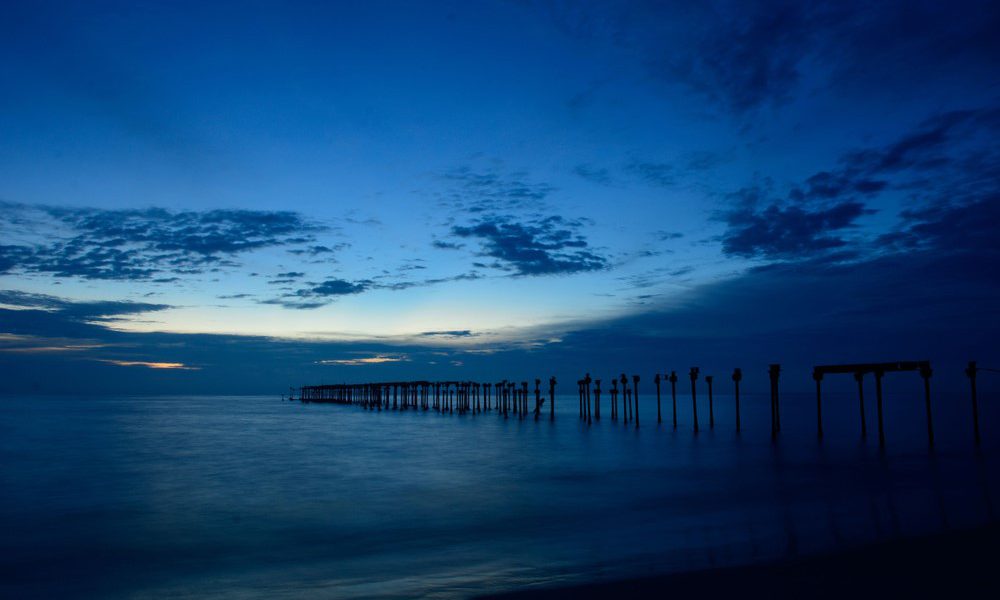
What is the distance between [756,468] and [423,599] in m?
16.7

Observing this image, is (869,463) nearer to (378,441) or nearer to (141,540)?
(141,540)

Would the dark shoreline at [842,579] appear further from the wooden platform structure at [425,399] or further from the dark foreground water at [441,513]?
the wooden platform structure at [425,399]

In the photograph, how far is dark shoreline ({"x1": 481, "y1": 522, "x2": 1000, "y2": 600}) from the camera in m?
6.46

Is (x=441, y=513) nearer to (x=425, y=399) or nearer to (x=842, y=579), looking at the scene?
(x=842, y=579)

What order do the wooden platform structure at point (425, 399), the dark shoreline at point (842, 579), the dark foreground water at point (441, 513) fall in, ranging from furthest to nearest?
the wooden platform structure at point (425, 399) → the dark foreground water at point (441, 513) → the dark shoreline at point (842, 579)

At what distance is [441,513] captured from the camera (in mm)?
14211

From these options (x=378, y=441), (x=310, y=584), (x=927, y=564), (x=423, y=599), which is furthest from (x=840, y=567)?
(x=378, y=441)

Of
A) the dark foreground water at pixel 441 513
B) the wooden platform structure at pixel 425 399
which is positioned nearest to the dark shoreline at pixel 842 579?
the dark foreground water at pixel 441 513

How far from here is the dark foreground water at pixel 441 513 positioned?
8.98 metres

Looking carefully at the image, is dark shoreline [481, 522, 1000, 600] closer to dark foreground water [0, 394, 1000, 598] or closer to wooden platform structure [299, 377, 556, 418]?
dark foreground water [0, 394, 1000, 598]

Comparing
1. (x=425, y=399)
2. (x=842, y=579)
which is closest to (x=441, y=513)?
(x=842, y=579)

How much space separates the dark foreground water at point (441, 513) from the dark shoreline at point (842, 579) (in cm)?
69

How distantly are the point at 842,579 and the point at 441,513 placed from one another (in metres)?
9.12

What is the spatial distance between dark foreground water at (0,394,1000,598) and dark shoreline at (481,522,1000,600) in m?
0.69
